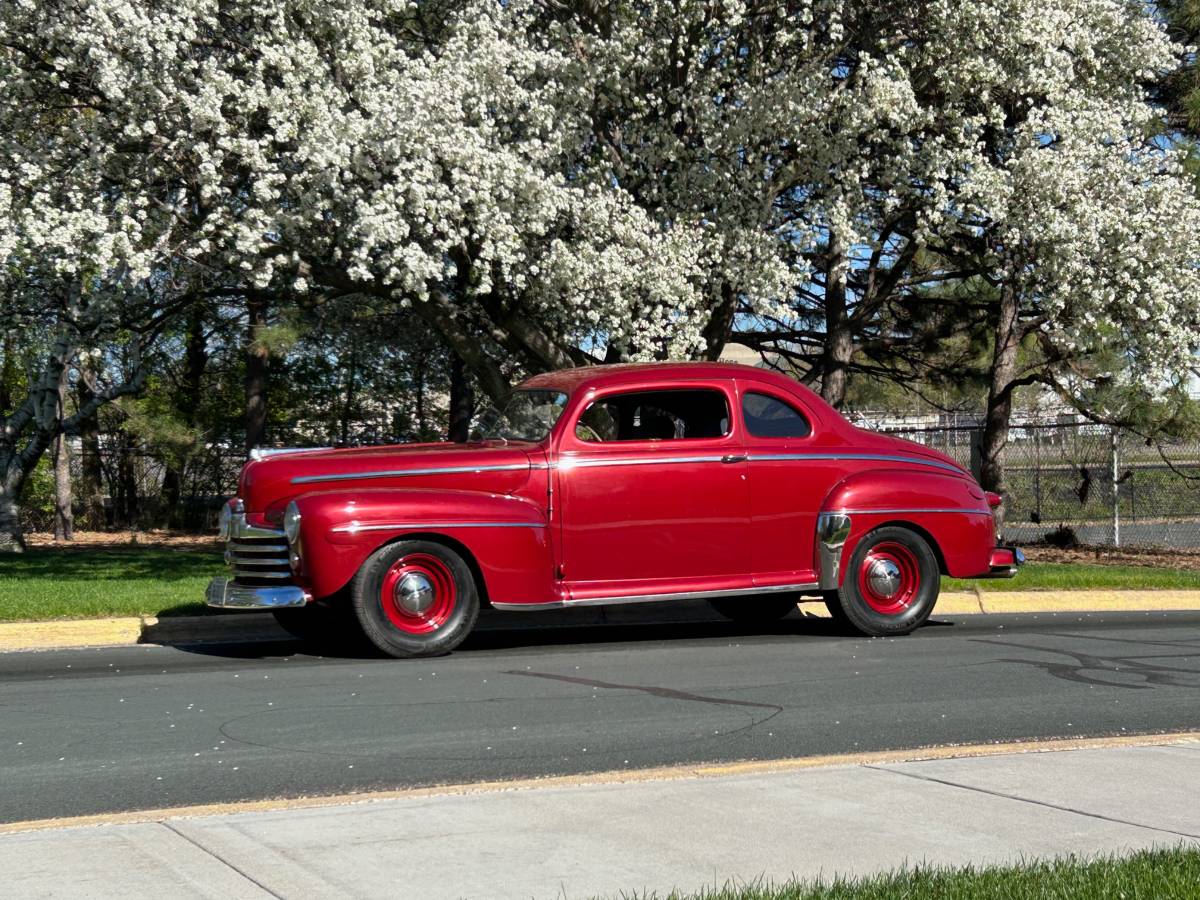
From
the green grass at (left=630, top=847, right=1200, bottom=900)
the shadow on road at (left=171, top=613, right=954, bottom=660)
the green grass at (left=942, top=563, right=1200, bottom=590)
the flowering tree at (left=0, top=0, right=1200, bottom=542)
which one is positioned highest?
the flowering tree at (left=0, top=0, right=1200, bottom=542)

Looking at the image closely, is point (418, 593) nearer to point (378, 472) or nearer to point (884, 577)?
point (378, 472)

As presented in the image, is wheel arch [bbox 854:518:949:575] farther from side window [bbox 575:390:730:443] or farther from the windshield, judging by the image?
the windshield

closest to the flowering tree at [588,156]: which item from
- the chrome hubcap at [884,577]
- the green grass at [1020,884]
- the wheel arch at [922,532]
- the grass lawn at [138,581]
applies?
the grass lawn at [138,581]

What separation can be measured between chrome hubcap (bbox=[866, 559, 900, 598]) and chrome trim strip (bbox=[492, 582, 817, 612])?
0.54 m

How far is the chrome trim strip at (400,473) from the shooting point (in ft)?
32.5

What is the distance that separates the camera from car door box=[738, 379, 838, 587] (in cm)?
1054

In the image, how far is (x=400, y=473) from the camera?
9938 mm

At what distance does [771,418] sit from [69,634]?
5.40 meters

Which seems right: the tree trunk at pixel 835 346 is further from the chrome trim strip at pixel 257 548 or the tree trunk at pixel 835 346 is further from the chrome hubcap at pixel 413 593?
the chrome trim strip at pixel 257 548

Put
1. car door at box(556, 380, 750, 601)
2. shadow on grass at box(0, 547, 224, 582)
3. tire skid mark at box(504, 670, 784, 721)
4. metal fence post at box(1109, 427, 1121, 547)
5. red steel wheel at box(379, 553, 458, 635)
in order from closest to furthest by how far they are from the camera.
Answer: tire skid mark at box(504, 670, 784, 721) < red steel wheel at box(379, 553, 458, 635) < car door at box(556, 380, 750, 601) < shadow on grass at box(0, 547, 224, 582) < metal fence post at box(1109, 427, 1121, 547)

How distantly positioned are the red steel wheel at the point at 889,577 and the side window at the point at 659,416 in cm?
155

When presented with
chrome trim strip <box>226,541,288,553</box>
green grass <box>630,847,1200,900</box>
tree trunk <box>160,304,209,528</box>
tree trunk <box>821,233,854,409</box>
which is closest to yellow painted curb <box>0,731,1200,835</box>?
green grass <box>630,847,1200,900</box>

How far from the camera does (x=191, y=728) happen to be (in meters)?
7.32

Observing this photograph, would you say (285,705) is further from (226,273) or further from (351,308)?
(351,308)
